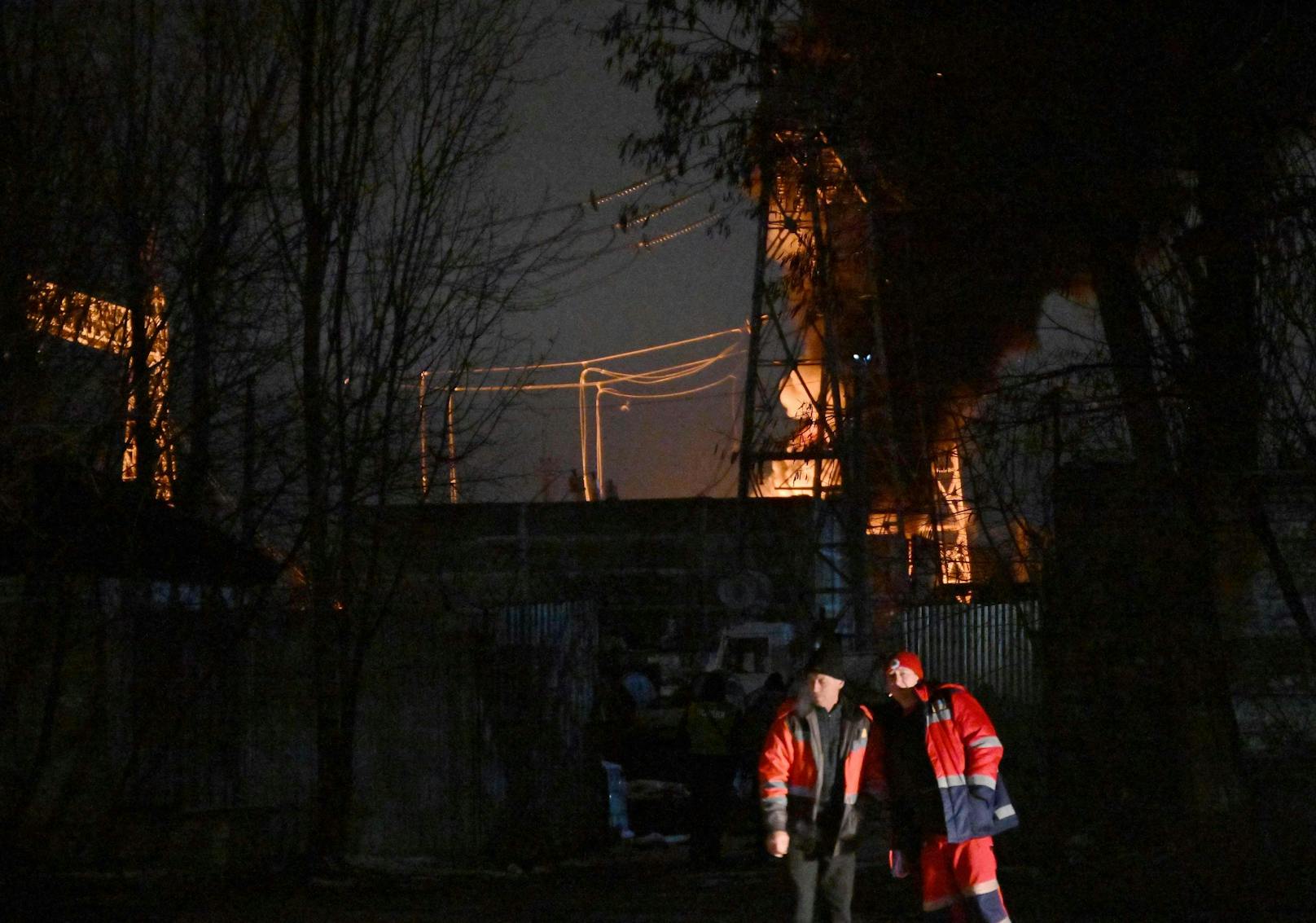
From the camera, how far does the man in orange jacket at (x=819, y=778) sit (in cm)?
693

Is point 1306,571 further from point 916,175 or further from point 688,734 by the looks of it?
point 688,734

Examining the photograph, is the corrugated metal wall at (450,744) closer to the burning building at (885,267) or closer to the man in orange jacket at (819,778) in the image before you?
the burning building at (885,267)

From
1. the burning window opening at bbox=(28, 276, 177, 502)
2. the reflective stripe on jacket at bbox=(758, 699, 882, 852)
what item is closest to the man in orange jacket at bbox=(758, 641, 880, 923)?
the reflective stripe on jacket at bbox=(758, 699, 882, 852)

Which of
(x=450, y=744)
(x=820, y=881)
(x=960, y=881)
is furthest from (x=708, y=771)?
(x=820, y=881)

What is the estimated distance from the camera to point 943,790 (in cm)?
709

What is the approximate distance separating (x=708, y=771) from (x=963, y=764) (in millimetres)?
6512

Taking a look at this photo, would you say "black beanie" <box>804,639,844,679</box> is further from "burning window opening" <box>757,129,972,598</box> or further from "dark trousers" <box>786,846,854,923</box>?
"burning window opening" <box>757,129,972,598</box>

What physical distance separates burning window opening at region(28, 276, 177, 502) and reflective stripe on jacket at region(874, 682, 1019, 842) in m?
5.38

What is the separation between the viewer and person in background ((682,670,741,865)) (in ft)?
43.9

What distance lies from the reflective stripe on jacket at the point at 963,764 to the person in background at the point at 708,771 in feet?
20.6

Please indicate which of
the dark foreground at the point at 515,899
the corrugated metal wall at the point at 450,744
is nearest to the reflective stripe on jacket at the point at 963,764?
the dark foreground at the point at 515,899

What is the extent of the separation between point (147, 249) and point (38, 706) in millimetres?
3569

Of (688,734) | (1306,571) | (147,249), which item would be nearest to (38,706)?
(147,249)

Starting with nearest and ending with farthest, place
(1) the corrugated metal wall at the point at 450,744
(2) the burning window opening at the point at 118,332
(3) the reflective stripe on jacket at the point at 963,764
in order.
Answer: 1. (3) the reflective stripe on jacket at the point at 963,764
2. (2) the burning window opening at the point at 118,332
3. (1) the corrugated metal wall at the point at 450,744
